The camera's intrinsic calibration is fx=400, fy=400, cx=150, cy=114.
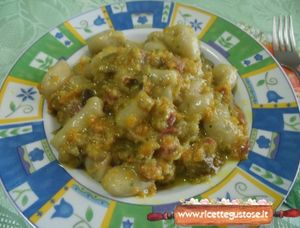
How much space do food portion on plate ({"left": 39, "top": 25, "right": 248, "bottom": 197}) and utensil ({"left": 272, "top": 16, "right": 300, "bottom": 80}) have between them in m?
0.36

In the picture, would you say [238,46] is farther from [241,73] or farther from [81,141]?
[81,141]

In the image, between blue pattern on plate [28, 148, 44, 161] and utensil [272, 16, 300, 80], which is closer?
blue pattern on plate [28, 148, 44, 161]

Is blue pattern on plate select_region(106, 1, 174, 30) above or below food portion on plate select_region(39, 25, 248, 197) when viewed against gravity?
above

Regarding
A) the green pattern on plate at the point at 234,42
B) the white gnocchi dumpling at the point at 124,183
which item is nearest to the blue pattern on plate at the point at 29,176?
the white gnocchi dumpling at the point at 124,183

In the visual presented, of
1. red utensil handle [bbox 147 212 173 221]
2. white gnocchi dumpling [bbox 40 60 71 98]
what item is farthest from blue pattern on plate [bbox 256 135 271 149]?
white gnocchi dumpling [bbox 40 60 71 98]

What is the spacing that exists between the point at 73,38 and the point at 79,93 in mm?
341

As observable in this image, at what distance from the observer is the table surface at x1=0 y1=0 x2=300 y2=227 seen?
207 cm

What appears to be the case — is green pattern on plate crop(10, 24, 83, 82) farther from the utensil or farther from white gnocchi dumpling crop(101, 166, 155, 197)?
the utensil

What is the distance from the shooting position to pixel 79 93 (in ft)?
5.51

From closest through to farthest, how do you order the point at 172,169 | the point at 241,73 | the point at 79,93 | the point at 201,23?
the point at 172,169 < the point at 79,93 < the point at 241,73 < the point at 201,23

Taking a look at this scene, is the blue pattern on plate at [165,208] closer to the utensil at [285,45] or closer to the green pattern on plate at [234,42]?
the green pattern on plate at [234,42]

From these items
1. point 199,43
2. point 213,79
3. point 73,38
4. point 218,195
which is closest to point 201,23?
point 199,43

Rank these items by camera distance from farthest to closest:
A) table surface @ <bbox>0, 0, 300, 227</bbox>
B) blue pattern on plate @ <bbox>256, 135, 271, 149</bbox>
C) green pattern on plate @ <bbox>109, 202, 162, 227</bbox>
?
table surface @ <bbox>0, 0, 300, 227</bbox>
blue pattern on plate @ <bbox>256, 135, 271, 149</bbox>
green pattern on plate @ <bbox>109, 202, 162, 227</bbox>

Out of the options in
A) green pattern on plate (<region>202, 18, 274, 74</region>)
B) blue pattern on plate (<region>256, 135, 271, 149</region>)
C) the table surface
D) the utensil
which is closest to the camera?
blue pattern on plate (<region>256, 135, 271, 149</region>)
